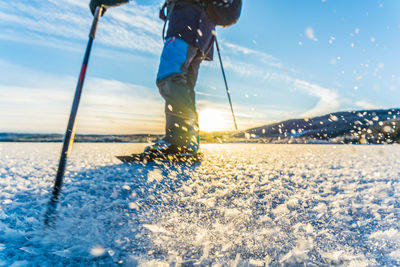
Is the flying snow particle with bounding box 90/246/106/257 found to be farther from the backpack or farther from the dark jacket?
the backpack

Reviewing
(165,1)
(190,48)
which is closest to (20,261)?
(190,48)

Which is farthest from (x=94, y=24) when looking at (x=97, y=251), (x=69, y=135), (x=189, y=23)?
(x=189, y=23)

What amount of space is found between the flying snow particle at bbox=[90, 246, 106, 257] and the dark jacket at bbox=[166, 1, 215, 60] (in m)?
2.38

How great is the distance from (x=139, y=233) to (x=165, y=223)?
0.34 ft

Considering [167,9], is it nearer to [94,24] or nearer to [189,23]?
[189,23]

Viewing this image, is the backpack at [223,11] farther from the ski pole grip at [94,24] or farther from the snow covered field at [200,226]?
the snow covered field at [200,226]

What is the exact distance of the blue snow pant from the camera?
2512 millimetres

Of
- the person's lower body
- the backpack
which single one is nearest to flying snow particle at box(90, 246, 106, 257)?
the person's lower body

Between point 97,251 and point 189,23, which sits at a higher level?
point 189,23

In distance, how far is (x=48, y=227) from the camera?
2.22ft

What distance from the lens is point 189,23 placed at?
2.57 m

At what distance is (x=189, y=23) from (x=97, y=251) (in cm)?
252

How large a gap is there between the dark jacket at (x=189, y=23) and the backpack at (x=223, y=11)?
0.38 ft

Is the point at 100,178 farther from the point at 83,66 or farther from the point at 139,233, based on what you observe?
the point at 139,233
